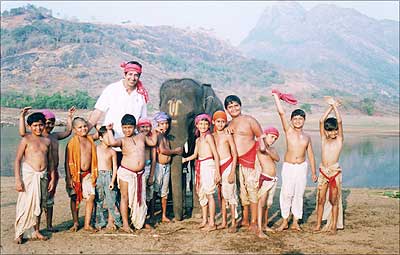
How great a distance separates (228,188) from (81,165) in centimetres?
209

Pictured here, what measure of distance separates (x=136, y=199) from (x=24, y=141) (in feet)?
5.53

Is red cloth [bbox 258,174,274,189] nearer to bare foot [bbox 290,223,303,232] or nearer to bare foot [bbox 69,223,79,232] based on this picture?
bare foot [bbox 290,223,303,232]

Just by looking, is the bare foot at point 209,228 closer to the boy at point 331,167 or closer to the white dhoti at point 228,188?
the white dhoti at point 228,188

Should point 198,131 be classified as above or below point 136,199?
above

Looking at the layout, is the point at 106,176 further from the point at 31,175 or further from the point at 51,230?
the point at 51,230

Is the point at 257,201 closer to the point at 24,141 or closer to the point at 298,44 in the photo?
the point at 24,141

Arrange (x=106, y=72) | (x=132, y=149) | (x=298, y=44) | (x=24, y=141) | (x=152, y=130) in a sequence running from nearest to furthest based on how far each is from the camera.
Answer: (x=24, y=141) < (x=132, y=149) < (x=152, y=130) < (x=106, y=72) < (x=298, y=44)

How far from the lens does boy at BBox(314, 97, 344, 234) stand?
671 centimetres

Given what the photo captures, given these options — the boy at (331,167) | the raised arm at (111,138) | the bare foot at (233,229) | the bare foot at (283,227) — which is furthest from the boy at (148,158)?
the boy at (331,167)

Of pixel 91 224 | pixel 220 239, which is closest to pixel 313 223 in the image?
pixel 220 239

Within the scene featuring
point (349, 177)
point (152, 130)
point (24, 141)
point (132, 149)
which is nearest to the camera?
point (24, 141)

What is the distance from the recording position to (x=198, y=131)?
724 centimetres

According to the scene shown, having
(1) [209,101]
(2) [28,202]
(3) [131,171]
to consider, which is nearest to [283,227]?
(3) [131,171]

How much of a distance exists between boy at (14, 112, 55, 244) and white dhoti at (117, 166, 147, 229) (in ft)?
3.50
